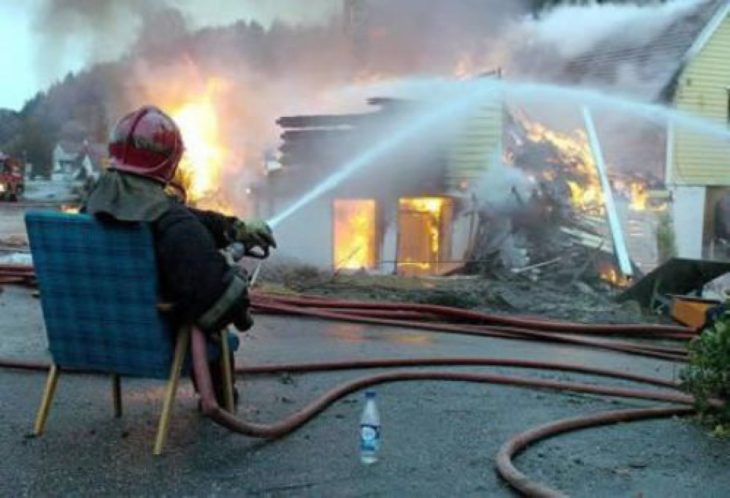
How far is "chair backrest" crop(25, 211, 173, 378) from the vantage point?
3.72 m

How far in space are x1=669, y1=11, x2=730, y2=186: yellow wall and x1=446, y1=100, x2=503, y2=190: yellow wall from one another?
5022mm

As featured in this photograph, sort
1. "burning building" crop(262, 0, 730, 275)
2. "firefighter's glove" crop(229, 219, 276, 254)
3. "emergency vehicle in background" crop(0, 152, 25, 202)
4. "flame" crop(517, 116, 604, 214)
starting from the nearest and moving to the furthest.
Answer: "firefighter's glove" crop(229, 219, 276, 254)
"burning building" crop(262, 0, 730, 275)
"flame" crop(517, 116, 604, 214)
"emergency vehicle in background" crop(0, 152, 25, 202)

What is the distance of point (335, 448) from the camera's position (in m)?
3.87

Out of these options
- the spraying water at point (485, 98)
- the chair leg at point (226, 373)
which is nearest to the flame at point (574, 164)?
the spraying water at point (485, 98)

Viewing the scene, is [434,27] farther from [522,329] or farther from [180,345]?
[180,345]

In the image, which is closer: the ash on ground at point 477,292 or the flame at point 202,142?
the ash on ground at point 477,292

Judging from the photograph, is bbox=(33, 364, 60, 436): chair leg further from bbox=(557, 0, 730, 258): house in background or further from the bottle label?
bbox=(557, 0, 730, 258): house in background

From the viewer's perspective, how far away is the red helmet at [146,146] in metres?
3.88

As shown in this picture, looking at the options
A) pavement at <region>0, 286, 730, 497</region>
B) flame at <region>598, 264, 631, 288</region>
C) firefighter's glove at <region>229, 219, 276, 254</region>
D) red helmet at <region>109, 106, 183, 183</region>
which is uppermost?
red helmet at <region>109, 106, 183, 183</region>

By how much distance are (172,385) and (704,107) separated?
718 inches

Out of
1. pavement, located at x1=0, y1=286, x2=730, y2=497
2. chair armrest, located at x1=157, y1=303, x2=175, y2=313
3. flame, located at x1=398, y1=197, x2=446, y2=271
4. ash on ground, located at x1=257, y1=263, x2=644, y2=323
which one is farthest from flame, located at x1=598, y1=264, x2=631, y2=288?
chair armrest, located at x1=157, y1=303, x2=175, y2=313

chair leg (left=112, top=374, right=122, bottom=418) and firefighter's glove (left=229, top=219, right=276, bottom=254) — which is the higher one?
firefighter's glove (left=229, top=219, right=276, bottom=254)

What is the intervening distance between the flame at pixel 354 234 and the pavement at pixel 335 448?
10001mm

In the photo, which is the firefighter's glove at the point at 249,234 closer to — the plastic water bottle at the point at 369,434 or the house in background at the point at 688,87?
the plastic water bottle at the point at 369,434
